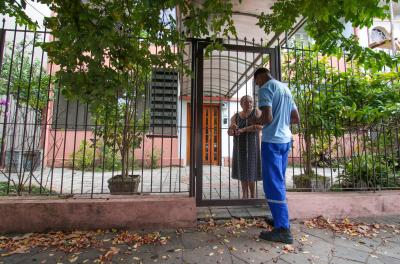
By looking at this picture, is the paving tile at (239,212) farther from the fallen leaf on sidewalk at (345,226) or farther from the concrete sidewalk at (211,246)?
the fallen leaf on sidewalk at (345,226)

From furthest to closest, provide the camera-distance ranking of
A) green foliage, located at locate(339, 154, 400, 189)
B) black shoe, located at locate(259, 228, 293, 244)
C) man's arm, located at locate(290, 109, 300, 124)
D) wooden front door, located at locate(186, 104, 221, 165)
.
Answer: wooden front door, located at locate(186, 104, 221, 165) < green foliage, located at locate(339, 154, 400, 189) < man's arm, located at locate(290, 109, 300, 124) < black shoe, located at locate(259, 228, 293, 244)

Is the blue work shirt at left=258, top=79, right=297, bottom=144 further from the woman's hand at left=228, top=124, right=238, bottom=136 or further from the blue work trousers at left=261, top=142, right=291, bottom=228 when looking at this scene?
the woman's hand at left=228, top=124, right=238, bottom=136

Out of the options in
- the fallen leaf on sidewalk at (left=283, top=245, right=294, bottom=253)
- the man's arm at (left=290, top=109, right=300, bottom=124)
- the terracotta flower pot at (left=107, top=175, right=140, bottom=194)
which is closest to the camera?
the fallen leaf on sidewalk at (left=283, top=245, right=294, bottom=253)

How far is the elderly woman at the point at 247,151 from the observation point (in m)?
3.67

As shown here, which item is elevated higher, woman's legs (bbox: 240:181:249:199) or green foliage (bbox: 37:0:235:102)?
green foliage (bbox: 37:0:235:102)

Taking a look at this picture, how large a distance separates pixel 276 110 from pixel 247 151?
101 centimetres

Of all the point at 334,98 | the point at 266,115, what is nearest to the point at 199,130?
the point at 266,115

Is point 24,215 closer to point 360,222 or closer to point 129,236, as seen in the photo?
point 129,236

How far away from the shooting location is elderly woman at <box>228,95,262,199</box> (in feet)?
12.0

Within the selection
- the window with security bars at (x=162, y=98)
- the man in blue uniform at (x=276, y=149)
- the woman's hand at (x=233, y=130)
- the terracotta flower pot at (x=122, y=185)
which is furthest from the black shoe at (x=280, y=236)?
the terracotta flower pot at (x=122, y=185)

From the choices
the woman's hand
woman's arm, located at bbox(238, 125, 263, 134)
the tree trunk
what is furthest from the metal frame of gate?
the tree trunk

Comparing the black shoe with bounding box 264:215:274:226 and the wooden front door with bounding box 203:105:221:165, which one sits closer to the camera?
the black shoe with bounding box 264:215:274:226

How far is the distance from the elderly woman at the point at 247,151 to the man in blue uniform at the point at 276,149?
0.73 m

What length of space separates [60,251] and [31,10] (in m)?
9.04
